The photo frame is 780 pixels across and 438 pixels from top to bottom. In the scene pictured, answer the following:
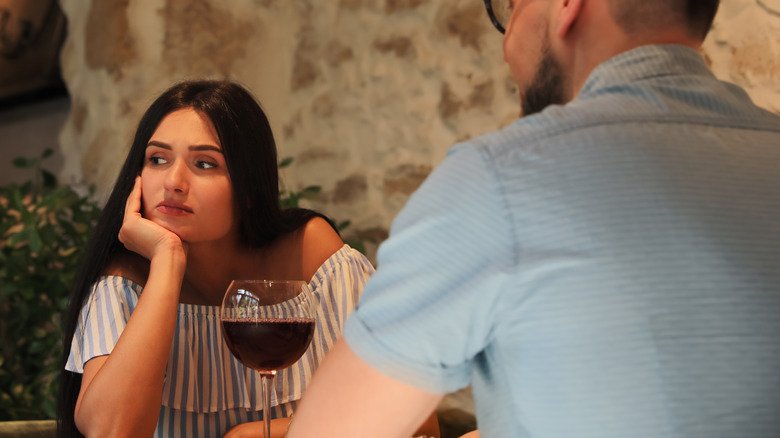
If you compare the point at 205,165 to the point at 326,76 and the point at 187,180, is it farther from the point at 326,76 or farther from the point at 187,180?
the point at 326,76

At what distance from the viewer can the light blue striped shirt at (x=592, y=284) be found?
57 cm

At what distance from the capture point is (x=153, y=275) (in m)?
1.36

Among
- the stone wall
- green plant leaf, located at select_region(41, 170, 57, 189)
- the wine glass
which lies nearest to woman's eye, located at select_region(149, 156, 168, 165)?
the wine glass

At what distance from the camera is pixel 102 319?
1409 millimetres

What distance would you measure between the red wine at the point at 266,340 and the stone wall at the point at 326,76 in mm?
1470

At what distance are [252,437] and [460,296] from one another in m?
0.80

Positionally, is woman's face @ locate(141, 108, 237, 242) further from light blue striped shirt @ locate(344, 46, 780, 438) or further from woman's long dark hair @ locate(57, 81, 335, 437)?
light blue striped shirt @ locate(344, 46, 780, 438)

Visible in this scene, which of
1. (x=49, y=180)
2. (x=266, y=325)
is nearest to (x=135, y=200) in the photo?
(x=266, y=325)

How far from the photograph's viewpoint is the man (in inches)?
22.6

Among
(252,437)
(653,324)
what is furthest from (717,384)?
(252,437)

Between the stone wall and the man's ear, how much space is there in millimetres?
1589

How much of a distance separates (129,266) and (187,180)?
0.26m

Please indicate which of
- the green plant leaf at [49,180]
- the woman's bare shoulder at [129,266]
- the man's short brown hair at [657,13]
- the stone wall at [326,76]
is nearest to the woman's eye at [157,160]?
the woman's bare shoulder at [129,266]

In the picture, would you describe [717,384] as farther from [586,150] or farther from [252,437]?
[252,437]
